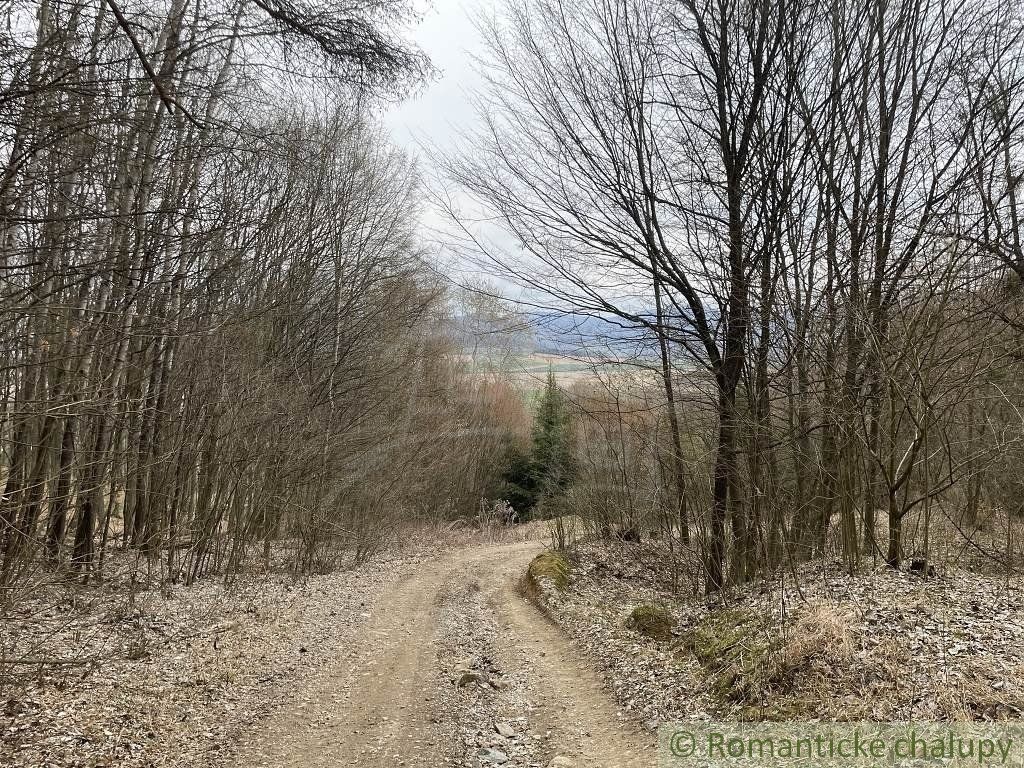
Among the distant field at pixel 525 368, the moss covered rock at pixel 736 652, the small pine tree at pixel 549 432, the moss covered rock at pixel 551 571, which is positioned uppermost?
the distant field at pixel 525 368

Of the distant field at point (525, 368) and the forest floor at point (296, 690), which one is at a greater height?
the distant field at point (525, 368)

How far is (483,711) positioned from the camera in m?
5.52

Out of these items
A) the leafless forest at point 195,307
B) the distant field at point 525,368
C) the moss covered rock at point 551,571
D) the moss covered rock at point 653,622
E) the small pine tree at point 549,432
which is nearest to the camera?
the leafless forest at point 195,307

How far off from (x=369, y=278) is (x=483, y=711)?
38.8 ft

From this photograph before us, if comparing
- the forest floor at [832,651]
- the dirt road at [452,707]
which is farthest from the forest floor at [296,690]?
the forest floor at [832,651]

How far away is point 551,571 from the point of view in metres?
10.8

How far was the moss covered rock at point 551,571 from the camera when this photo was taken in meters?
10.4

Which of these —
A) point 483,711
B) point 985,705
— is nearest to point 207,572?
point 483,711

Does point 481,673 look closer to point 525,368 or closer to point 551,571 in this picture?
point 551,571

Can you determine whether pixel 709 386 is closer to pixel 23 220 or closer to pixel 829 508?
pixel 829 508

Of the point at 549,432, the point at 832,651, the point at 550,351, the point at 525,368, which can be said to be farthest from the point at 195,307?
the point at 525,368

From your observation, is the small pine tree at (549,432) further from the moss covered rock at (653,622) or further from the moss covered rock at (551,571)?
the moss covered rock at (653,622)

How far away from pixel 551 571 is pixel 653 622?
149 inches

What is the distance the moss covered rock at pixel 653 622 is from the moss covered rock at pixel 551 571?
2706 mm
